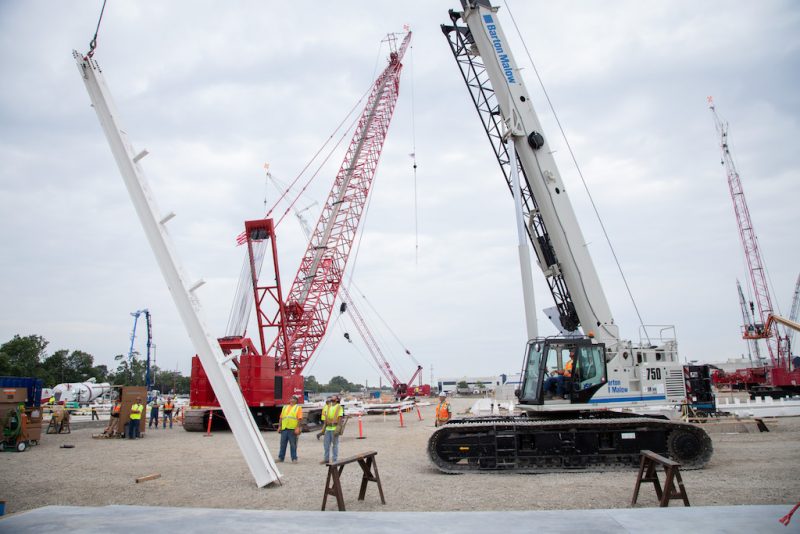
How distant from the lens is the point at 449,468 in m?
11.2

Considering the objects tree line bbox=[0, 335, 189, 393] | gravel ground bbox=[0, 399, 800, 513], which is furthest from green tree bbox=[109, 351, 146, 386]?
gravel ground bbox=[0, 399, 800, 513]

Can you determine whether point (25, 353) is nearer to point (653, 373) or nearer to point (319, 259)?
point (319, 259)

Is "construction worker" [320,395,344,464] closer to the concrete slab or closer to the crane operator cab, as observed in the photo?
the crane operator cab

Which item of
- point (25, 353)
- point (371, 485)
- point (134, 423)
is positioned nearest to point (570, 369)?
point (371, 485)

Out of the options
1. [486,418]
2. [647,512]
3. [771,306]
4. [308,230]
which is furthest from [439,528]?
[771,306]

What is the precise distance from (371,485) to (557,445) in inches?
160

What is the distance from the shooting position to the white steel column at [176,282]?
9594 mm

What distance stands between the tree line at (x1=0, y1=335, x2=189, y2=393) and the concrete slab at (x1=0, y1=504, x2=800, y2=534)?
83894mm

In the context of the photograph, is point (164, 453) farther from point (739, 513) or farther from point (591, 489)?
point (739, 513)

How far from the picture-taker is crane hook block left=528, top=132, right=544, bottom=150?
46.9 feet

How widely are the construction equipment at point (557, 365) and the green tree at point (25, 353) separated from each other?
90177 mm

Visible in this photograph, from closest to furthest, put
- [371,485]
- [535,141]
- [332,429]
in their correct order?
[371,485]
[332,429]
[535,141]

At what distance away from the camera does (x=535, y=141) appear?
46.9ft

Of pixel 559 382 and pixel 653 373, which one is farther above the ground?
pixel 653 373
